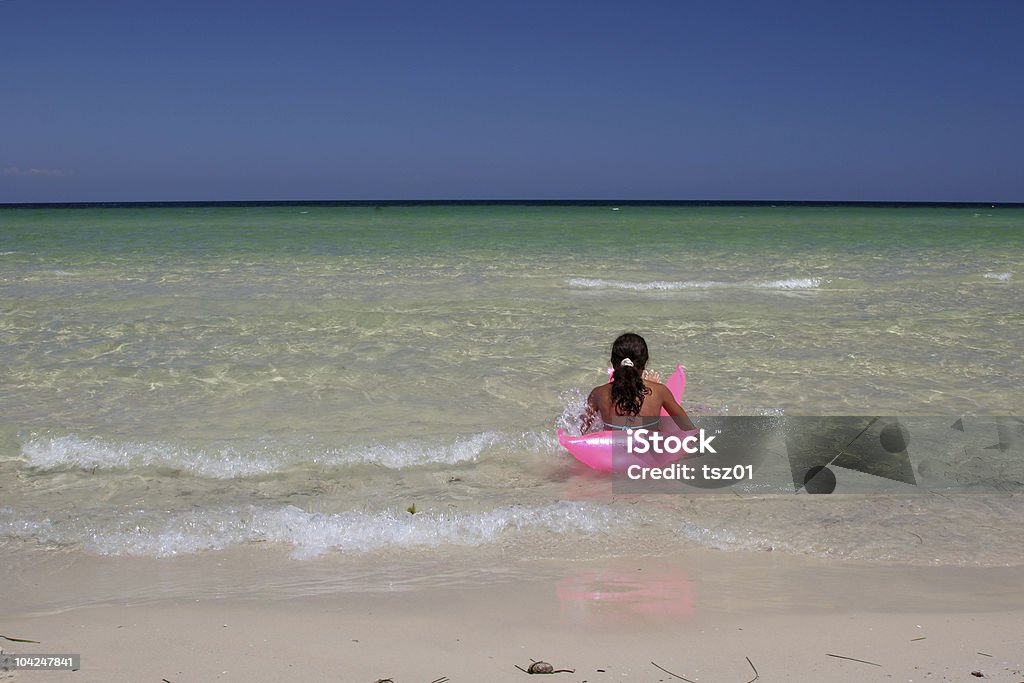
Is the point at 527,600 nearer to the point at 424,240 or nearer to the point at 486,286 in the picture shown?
the point at 486,286

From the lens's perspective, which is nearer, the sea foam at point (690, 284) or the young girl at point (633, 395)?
the young girl at point (633, 395)

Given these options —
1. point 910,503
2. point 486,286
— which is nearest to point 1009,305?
point 486,286

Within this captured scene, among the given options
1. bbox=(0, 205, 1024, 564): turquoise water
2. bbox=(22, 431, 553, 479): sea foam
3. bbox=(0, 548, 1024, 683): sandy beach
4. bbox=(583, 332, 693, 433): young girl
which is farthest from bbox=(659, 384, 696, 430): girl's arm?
bbox=(0, 548, 1024, 683): sandy beach

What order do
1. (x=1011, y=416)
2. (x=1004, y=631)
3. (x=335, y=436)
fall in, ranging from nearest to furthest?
(x=1004, y=631)
(x=335, y=436)
(x=1011, y=416)

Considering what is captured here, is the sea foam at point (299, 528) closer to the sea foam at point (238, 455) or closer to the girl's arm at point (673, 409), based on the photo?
the sea foam at point (238, 455)

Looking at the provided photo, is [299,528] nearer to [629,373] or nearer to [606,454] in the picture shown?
[606,454]

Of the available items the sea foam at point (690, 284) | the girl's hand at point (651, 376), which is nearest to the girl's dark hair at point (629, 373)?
the girl's hand at point (651, 376)

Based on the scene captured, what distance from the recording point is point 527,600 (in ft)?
10.4

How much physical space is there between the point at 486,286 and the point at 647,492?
30.5ft

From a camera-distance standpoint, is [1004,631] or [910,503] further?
[910,503]

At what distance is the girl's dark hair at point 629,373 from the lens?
4891 mm
